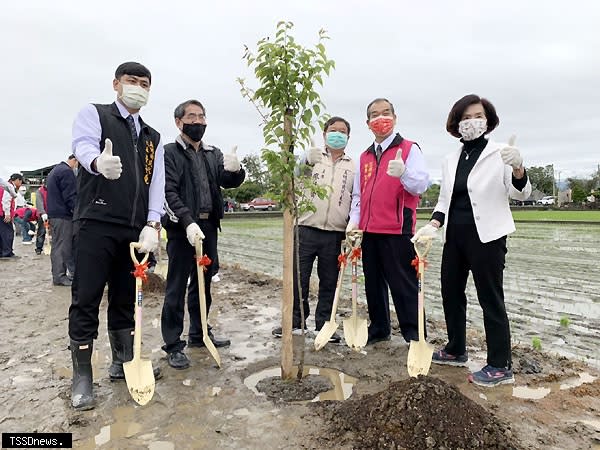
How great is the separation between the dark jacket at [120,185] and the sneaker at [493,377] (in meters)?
2.89

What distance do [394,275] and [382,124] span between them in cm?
144

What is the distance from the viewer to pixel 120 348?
145 inches

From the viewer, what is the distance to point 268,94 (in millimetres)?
3320

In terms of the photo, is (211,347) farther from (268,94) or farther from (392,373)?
(268,94)

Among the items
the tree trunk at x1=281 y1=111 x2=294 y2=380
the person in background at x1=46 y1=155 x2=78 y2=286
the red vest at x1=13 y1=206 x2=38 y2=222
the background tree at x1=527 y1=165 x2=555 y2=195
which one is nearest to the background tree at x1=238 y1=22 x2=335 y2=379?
the tree trunk at x1=281 y1=111 x2=294 y2=380

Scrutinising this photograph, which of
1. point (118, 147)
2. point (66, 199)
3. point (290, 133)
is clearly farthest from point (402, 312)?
point (66, 199)

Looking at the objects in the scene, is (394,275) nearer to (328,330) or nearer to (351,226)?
(351,226)

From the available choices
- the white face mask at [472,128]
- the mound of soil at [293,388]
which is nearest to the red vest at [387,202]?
the white face mask at [472,128]

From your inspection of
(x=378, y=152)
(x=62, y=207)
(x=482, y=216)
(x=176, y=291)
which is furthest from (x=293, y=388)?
(x=62, y=207)

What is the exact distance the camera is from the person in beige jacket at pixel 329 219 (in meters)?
4.67

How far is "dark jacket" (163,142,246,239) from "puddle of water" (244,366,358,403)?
1.40 meters

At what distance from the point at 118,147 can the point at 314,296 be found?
3.92 metres

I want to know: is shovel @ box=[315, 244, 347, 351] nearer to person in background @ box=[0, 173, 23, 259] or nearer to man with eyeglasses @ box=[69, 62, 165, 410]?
man with eyeglasses @ box=[69, 62, 165, 410]

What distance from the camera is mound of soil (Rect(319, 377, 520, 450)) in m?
2.51
